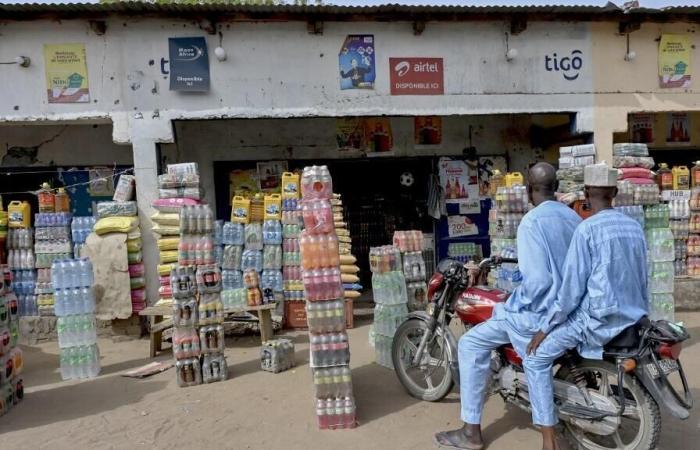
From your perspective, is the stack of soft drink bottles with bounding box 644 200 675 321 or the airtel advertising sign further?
the airtel advertising sign

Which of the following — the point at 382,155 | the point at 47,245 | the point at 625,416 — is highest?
the point at 382,155

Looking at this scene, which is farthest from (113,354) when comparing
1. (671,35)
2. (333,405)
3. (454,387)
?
(671,35)

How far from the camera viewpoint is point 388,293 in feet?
17.7

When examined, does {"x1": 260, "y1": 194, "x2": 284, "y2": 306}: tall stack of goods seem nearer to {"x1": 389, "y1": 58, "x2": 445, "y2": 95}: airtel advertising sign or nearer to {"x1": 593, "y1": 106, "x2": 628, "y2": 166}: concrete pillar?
{"x1": 389, "y1": 58, "x2": 445, "y2": 95}: airtel advertising sign

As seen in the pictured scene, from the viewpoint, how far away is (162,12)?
740 cm

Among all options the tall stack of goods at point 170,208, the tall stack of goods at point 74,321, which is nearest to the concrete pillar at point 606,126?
the tall stack of goods at point 170,208

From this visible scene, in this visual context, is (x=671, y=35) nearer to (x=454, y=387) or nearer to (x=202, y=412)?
(x=454, y=387)

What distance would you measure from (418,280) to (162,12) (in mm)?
5452

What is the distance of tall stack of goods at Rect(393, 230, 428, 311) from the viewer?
5.69m

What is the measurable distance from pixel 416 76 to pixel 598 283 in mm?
5877

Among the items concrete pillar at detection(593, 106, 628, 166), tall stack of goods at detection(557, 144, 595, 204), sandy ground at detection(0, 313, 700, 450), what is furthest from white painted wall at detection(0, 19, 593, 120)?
sandy ground at detection(0, 313, 700, 450)

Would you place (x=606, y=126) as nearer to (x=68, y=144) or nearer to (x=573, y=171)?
(x=573, y=171)

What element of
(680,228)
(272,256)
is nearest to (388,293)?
(272,256)

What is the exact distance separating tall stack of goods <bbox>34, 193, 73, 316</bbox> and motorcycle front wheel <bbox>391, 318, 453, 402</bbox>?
228 inches
